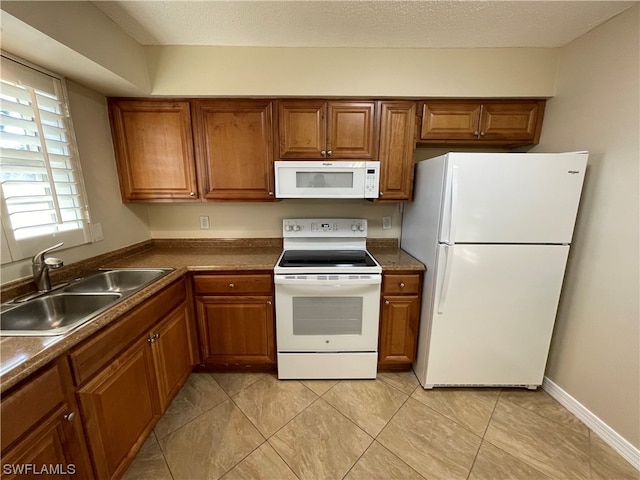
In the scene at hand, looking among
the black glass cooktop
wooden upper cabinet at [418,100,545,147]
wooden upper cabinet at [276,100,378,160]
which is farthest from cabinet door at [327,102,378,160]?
the black glass cooktop

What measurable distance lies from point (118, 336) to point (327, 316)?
1186 mm

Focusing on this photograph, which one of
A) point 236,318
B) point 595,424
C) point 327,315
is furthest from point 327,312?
point 595,424

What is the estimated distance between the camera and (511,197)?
1.48 metres

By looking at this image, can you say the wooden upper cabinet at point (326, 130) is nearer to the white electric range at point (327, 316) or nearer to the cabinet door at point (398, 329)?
the white electric range at point (327, 316)

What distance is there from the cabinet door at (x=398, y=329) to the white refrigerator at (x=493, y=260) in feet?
0.23

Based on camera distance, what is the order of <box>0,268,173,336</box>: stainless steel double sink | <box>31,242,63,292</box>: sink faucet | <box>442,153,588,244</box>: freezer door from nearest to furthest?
<box>0,268,173,336</box>: stainless steel double sink < <box>31,242,63,292</box>: sink faucet < <box>442,153,588,244</box>: freezer door

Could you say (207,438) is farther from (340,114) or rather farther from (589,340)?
(589,340)

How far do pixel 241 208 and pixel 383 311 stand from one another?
59.1 inches

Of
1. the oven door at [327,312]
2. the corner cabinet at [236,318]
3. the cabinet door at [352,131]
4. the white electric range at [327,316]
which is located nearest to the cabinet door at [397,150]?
the cabinet door at [352,131]

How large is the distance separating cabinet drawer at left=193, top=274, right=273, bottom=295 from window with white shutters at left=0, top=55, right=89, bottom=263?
2.54ft

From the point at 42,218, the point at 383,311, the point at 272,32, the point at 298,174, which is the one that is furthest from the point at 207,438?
the point at 272,32

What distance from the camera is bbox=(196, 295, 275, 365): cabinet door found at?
182 centimetres

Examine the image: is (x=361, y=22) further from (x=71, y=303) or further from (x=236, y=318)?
(x=71, y=303)

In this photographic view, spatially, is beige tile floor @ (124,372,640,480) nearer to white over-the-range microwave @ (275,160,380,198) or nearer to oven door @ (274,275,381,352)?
oven door @ (274,275,381,352)
